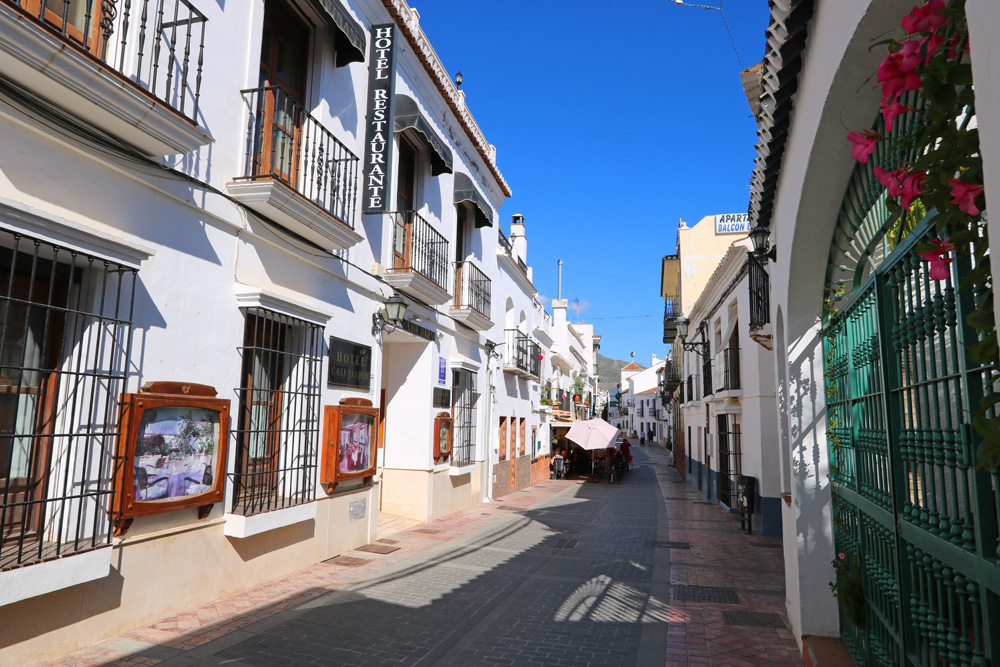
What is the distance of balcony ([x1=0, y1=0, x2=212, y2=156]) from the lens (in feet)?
13.5

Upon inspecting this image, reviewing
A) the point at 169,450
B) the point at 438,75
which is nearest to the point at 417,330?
the point at 438,75

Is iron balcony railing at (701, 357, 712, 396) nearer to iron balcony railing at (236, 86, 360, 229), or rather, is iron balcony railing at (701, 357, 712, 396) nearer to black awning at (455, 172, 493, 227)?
black awning at (455, 172, 493, 227)

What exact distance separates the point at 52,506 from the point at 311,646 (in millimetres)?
2323

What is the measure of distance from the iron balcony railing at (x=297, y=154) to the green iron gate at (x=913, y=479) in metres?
5.56

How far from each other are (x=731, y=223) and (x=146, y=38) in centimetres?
2308

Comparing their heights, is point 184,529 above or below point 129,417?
below

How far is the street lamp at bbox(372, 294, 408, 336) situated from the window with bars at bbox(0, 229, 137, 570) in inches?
177

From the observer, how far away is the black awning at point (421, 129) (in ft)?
32.5

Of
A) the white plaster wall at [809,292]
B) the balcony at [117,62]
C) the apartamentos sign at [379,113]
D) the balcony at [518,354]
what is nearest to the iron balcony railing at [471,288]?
the balcony at [518,354]

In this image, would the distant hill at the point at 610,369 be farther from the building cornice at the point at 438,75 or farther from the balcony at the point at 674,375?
the building cornice at the point at 438,75

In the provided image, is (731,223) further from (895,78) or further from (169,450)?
(895,78)

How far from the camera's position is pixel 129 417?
16.8ft

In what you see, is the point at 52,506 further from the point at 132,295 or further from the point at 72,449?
the point at 132,295

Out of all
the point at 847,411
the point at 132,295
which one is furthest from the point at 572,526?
the point at 132,295
